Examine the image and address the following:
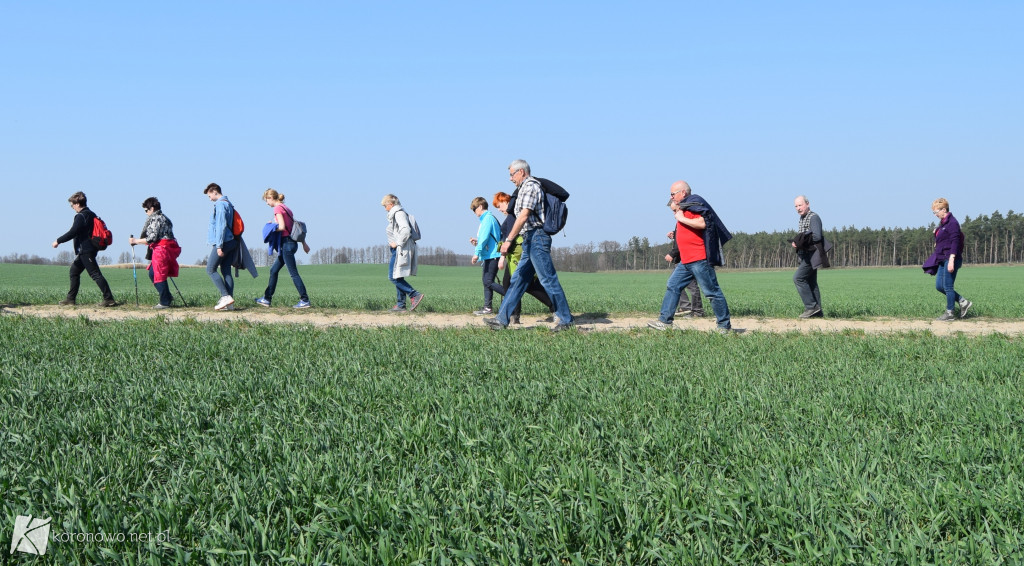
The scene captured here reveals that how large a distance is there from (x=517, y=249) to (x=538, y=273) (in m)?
2.02

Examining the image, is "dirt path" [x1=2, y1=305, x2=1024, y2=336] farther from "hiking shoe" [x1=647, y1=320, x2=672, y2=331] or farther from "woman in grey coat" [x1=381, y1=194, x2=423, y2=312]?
"woman in grey coat" [x1=381, y1=194, x2=423, y2=312]

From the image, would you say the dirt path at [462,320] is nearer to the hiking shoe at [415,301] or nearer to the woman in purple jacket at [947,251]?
the hiking shoe at [415,301]

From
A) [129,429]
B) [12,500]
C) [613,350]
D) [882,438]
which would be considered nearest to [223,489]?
[12,500]

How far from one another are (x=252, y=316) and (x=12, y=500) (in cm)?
934

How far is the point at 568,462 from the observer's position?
3.28 metres

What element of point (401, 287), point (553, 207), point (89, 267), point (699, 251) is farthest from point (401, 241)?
point (89, 267)

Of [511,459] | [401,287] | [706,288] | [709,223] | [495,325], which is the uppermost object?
[709,223]

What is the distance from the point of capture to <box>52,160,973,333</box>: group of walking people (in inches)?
Answer: 356

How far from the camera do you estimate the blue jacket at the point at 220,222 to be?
12.4 meters

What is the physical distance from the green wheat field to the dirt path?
451cm

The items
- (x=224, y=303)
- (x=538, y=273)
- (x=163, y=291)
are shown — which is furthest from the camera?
(x=163, y=291)

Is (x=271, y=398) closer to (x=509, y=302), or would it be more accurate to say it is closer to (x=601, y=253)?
(x=509, y=302)

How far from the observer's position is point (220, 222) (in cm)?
1246

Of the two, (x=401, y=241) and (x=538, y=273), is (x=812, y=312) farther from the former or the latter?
(x=401, y=241)
